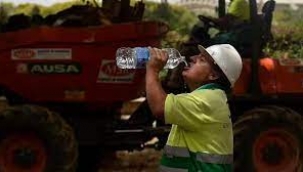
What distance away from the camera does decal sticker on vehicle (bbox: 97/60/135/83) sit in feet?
27.4

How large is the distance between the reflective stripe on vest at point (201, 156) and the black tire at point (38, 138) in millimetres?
4172

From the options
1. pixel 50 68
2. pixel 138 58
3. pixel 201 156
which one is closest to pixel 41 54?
pixel 50 68

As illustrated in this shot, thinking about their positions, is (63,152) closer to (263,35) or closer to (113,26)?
(113,26)

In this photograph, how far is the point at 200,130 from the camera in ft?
12.9

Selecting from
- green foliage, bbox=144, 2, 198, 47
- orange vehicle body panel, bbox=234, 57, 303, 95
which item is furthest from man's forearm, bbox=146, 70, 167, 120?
green foliage, bbox=144, 2, 198, 47

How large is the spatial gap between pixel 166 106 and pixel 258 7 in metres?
5.16

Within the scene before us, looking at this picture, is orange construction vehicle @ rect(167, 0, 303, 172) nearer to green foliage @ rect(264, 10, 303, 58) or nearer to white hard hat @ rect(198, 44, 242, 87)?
green foliage @ rect(264, 10, 303, 58)

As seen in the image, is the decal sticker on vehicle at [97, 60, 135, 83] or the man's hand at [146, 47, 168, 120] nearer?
the man's hand at [146, 47, 168, 120]

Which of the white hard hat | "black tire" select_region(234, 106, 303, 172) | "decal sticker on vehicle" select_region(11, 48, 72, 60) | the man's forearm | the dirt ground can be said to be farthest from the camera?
the dirt ground

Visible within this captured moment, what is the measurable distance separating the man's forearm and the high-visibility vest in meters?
0.03

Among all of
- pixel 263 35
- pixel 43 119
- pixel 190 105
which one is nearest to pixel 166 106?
pixel 190 105

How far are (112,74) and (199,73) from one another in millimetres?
4458

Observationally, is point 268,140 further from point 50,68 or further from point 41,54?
point 41,54

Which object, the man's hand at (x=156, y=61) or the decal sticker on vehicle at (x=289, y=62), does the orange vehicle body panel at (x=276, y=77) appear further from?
the man's hand at (x=156, y=61)
